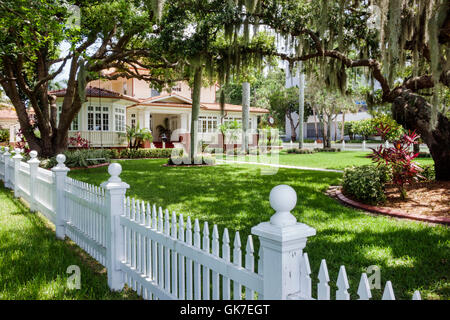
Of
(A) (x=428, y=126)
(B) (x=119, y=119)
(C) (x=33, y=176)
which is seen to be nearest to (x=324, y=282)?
(C) (x=33, y=176)

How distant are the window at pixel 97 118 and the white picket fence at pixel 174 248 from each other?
1631 centimetres

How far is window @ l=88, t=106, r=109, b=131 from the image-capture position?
2250cm

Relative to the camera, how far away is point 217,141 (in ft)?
88.0

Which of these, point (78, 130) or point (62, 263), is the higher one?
point (78, 130)

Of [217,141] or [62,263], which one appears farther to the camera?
[217,141]

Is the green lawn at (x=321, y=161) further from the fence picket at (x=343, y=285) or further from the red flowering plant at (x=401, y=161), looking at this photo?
the fence picket at (x=343, y=285)

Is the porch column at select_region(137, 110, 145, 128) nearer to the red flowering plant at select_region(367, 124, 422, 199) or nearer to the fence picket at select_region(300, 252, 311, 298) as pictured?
the red flowering plant at select_region(367, 124, 422, 199)

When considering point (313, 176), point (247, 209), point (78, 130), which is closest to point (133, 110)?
point (78, 130)

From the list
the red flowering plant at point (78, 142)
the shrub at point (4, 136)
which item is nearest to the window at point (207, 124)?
the red flowering plant at point (78, 142)

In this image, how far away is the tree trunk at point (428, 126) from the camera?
8508 mm
